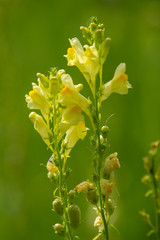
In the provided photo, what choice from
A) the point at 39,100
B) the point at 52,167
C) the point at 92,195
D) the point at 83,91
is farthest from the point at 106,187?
the point at 83,91

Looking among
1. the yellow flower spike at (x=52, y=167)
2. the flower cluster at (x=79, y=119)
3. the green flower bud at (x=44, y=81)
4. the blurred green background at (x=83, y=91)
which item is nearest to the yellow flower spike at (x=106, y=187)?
the flower cluster at (x=79, y=119)

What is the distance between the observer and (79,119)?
0.92m

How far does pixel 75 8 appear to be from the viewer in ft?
12.0

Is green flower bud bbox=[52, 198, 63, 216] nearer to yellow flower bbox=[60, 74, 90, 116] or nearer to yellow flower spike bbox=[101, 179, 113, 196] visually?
yellow flower spike bbox=[101, 179, 113, 196]

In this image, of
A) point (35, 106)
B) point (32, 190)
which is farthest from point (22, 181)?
point (35, 106)

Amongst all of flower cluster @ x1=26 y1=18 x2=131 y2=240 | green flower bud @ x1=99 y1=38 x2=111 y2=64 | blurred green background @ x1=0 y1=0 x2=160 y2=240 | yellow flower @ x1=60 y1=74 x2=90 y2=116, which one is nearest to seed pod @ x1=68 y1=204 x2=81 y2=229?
flower cluster @ x1=26 y1=18 x2=131 y2=240

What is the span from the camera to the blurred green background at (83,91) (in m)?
2.18

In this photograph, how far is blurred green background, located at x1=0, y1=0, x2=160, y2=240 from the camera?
7.14 ft

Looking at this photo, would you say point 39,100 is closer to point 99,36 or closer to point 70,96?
point 70,96

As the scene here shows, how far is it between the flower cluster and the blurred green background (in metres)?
1.06

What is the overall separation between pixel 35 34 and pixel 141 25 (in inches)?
35.0

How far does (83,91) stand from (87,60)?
6.10 ft

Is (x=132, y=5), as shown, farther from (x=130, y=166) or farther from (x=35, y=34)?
(x=130, y=166)

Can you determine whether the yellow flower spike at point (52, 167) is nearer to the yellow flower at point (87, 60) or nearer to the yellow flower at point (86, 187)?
the yellow flower at point (86, 187)
